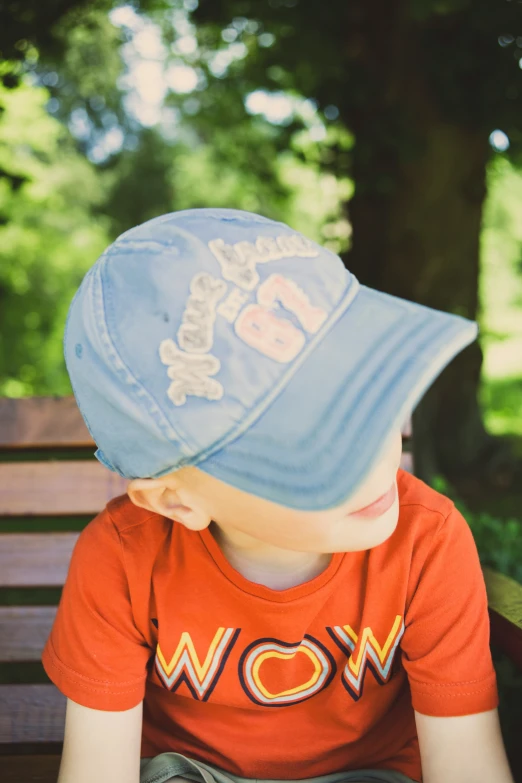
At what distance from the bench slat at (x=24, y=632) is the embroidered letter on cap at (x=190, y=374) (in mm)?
1102

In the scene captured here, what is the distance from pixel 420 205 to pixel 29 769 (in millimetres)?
4127

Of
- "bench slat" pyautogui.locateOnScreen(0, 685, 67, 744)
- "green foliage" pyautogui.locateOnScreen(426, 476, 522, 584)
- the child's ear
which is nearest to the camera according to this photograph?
the child's ear

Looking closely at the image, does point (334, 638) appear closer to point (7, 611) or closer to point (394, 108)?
point (7, 611)

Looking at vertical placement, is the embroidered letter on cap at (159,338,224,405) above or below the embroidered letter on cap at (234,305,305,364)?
below

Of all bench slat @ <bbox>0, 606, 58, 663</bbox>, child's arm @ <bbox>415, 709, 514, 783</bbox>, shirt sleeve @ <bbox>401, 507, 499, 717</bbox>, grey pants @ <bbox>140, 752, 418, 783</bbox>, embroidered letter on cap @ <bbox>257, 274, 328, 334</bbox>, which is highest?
embroidered letter on cap @ <bbox>257, 274, 328, 334</bbox>

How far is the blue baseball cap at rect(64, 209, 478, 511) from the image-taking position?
3.42 ft

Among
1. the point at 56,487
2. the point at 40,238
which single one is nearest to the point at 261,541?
the point at 56,487

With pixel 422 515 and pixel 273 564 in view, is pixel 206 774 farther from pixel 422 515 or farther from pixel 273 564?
pixel 422 515

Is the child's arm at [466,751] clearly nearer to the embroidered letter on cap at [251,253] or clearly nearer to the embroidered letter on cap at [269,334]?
the embroidered letter on cap at [269,334]

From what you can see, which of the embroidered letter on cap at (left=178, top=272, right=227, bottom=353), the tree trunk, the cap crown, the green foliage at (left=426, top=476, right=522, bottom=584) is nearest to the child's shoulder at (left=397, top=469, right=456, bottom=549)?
the cap crown

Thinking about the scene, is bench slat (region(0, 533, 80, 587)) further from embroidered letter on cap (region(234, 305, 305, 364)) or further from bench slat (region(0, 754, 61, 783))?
embroidered letter on cap (region(234, 305, 305, 364))

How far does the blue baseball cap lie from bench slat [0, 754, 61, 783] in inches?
36.2

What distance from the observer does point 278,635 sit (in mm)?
1338

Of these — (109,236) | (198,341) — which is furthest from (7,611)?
(109,236)
